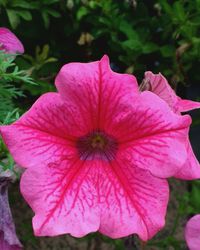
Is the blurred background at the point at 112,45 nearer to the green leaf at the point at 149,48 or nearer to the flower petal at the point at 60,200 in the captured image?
the green leaf at the point at 149,48

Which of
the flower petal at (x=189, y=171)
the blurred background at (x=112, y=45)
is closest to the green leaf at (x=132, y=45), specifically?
the blurred background at (x=112, y=45)

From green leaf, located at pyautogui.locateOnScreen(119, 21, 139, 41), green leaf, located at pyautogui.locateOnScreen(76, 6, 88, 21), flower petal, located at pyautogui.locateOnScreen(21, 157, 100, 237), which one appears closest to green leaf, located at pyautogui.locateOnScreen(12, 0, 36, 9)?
green leaf, located at pyautogui.locateOnScreen(76, 6, 88, 21)

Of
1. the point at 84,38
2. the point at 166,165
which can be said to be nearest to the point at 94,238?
the point at 84,38

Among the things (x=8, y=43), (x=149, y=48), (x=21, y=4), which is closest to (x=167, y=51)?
(x=149, y=48)

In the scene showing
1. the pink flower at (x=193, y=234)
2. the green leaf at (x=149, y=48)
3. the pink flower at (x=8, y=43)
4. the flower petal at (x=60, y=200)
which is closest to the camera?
the flower petal at (x=60, y=200)

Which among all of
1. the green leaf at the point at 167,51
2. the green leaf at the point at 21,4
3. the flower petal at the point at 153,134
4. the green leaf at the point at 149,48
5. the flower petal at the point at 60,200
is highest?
the green leaf at the point at 21,4

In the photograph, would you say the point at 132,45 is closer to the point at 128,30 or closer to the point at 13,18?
the point at 128,30
